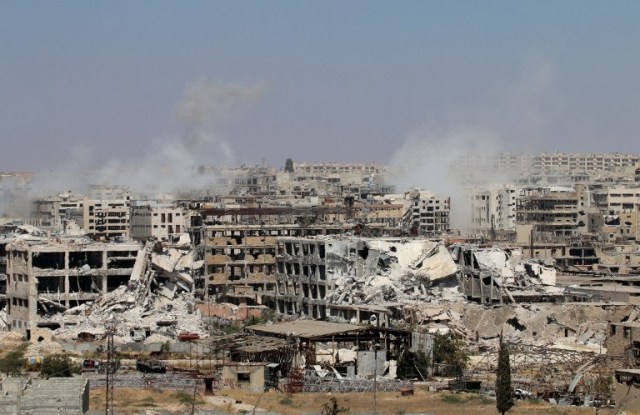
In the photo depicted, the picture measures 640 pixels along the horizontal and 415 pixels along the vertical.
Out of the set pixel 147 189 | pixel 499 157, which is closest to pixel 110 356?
pixel 147 189

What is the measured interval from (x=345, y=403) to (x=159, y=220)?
57079mm

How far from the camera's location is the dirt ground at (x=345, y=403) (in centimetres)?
4675

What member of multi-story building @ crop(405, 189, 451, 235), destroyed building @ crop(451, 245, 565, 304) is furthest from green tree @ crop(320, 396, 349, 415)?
multi-story building @ crop(405, 189, 451, 235)

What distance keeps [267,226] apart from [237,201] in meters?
35.7

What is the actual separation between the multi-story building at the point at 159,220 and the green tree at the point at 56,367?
154 feet

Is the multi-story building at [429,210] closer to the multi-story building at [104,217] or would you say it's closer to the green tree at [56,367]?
the multi-story building at [104,217]

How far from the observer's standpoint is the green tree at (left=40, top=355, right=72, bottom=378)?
52188 mm

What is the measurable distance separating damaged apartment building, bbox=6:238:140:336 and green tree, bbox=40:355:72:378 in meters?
12.6

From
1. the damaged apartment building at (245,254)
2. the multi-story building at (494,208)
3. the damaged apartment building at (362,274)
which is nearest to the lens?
the damaged apartment building at (362,274)

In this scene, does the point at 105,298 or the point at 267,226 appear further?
the point at 267,226

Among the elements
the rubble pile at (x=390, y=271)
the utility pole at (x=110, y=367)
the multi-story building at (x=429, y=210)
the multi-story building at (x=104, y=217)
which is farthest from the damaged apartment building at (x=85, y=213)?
the utility pole at (x=110, y=367)

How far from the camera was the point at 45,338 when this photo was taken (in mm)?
63375

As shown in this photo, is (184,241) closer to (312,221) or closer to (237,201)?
(312,221)

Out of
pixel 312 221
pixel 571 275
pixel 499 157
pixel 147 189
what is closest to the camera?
pixel 571 275
